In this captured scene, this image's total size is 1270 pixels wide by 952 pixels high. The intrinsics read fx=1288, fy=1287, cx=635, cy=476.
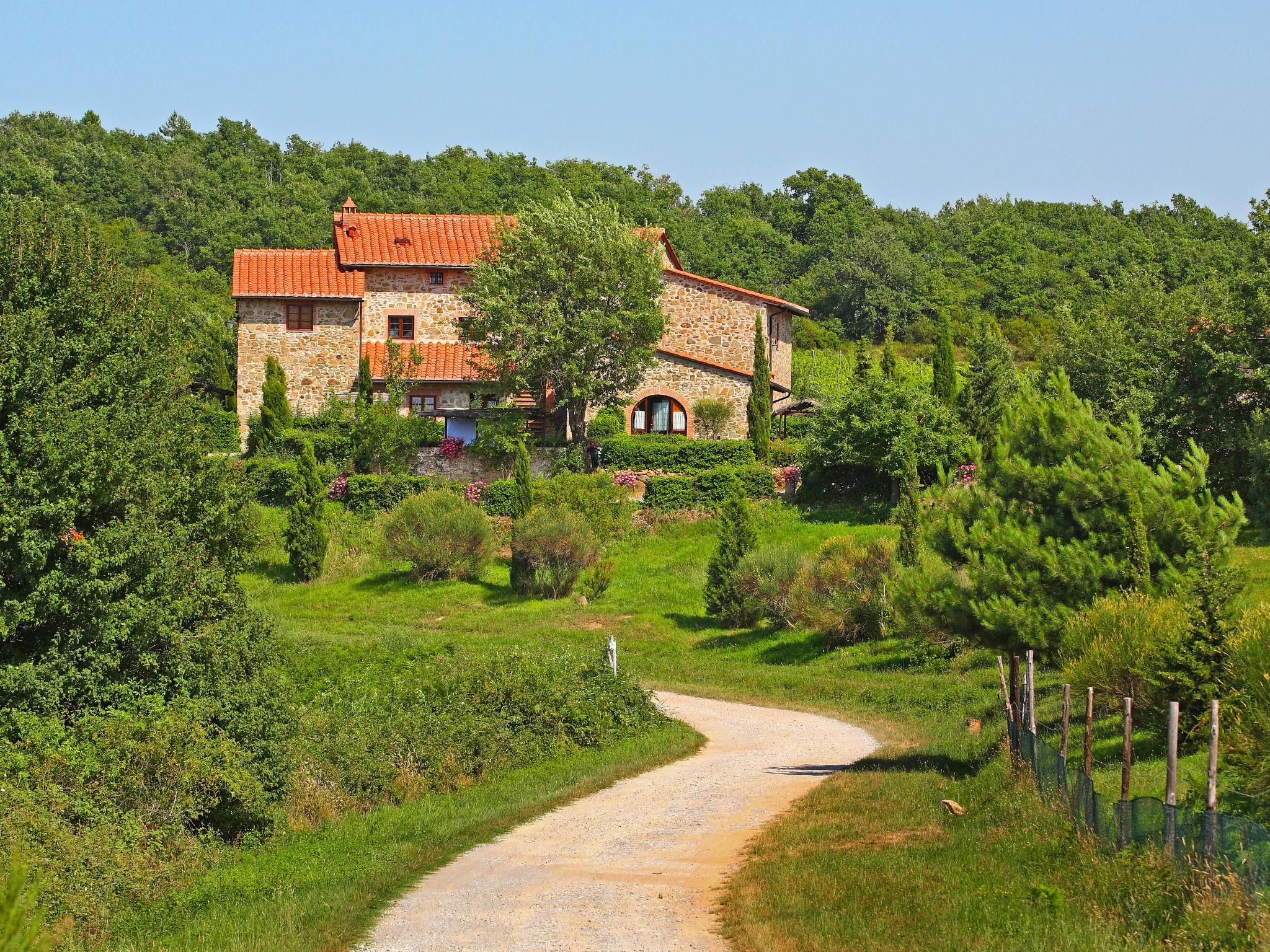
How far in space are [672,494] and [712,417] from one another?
5739 millimetres

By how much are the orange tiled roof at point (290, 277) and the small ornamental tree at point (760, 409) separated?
625 inches

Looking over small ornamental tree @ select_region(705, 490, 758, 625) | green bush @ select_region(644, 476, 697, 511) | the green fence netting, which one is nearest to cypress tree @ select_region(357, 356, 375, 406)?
green bush @ select_region(644, 476, 697, 511)

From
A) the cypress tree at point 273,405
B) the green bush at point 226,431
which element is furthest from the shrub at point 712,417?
the green bush at point 226,431

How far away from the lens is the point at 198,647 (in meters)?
16.9

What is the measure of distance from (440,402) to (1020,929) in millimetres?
40478

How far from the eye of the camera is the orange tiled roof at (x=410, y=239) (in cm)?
5053

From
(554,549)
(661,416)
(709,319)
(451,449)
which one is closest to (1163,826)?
(554,549)

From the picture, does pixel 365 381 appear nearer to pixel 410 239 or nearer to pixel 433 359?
pixel 433 359

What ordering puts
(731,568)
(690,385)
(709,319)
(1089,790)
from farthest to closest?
(709,319) < (690,385) < (731,568) < (1089,790)

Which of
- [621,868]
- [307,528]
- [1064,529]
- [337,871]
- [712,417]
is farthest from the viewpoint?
Answer: [712,417]

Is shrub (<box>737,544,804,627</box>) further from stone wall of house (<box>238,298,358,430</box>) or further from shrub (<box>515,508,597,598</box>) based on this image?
stone wall of house (<box>238,298,358,430</box>)

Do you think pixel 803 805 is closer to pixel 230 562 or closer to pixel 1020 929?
pixel 1020 929

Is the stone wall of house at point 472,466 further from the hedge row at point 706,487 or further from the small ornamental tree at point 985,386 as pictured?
the small ornamental tree at point 985,386

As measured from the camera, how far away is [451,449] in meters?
44.0
